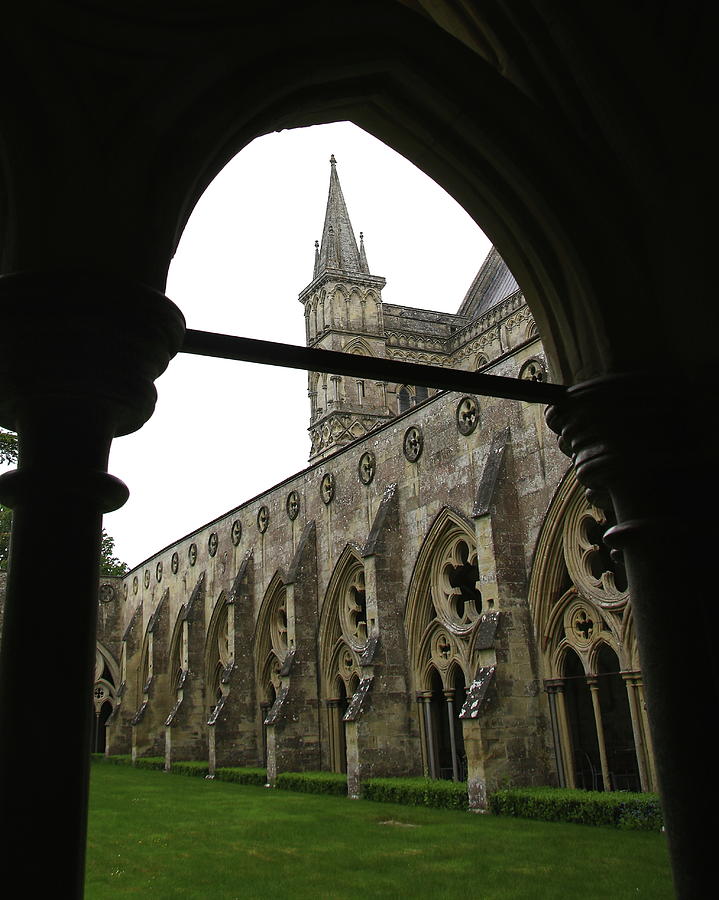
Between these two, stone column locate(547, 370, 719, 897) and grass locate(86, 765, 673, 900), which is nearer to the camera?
stone column locate(547, 370, 719, 897)

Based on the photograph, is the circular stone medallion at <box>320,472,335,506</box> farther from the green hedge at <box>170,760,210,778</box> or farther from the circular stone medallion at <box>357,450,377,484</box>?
the green hedge at <box>170,760,210,778</box>

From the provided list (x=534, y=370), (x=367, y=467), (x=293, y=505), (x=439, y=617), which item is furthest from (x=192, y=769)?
(x=534, y=370)

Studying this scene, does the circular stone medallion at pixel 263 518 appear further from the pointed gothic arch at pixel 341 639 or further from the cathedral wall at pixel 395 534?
the pointed gothic arch at pixel 341 639

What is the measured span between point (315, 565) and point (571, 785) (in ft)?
26.9

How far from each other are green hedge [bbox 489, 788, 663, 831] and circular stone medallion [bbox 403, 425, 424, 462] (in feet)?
20.4

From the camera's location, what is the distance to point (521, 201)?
399 cm

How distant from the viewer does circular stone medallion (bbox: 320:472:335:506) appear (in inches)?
722

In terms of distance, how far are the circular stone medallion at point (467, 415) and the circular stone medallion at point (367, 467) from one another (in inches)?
114

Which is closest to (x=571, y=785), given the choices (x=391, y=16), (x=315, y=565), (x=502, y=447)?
(x=502, y=447)

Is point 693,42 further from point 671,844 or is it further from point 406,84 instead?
point 671,844

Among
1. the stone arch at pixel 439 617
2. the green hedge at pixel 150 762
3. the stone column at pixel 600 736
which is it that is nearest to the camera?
the stone column at pixel 600 736

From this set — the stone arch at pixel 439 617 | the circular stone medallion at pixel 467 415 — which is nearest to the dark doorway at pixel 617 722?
the stone arch at pixel 439 617

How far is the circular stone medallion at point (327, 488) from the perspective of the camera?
18344mm

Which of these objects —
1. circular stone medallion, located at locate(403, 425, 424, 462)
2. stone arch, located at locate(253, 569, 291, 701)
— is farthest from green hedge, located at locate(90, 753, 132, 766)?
circular stone medallion, located at locate(403, 425, 424, 462)
